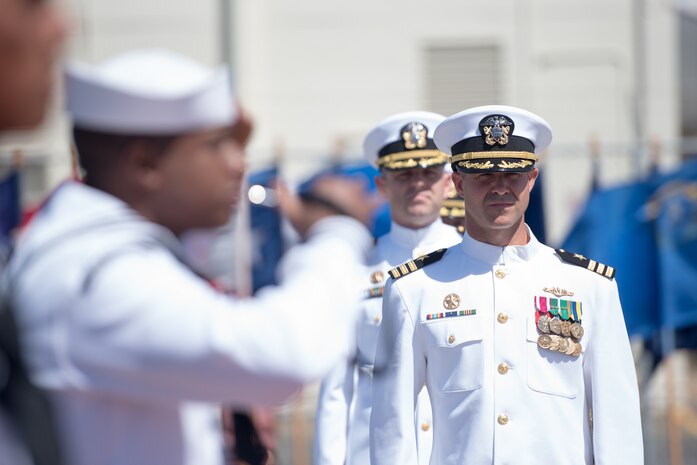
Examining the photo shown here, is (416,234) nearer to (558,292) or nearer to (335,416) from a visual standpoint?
(335,416)

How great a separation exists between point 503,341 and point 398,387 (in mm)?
387

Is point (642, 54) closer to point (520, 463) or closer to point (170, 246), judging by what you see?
point (520, 463)

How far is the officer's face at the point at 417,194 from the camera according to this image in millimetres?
4707

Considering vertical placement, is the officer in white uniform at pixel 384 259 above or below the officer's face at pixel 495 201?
below

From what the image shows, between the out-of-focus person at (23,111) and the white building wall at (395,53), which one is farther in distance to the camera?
the white building wall at (395,53)

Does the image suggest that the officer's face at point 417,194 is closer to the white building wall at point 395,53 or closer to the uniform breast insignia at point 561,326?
the uniform breast insignia at point 561,326

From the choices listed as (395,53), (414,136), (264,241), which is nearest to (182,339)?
(414,136)

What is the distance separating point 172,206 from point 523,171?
2026 mm

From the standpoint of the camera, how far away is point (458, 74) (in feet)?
44.1

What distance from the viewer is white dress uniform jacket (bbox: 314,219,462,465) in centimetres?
463

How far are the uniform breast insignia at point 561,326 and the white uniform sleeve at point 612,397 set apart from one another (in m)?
0.05

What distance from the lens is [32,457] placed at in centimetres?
182

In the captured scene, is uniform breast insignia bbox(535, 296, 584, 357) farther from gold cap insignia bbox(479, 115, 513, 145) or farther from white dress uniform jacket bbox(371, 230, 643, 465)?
gold cap insignia bbox(479, 115, 513, 145)

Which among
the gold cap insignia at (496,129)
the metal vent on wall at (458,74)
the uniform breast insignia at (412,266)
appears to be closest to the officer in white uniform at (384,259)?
the uniform breast insignia at (412,266)
